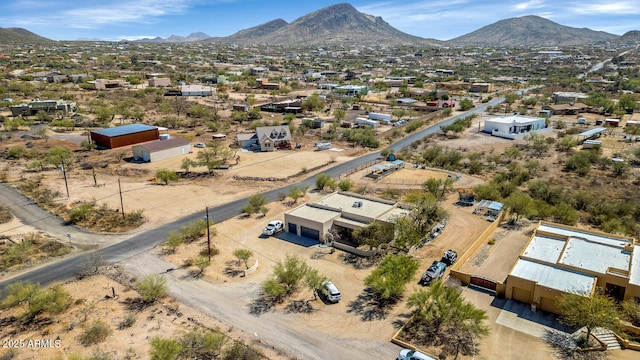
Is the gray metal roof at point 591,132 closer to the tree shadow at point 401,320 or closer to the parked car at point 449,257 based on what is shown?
the parked car at point 449,257

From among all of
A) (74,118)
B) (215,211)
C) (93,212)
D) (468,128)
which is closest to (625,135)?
(468,128)

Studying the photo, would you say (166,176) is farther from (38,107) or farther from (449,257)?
(38,107)

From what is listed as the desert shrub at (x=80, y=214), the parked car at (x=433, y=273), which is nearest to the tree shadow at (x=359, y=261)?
the parked car at (x=433, y=273)

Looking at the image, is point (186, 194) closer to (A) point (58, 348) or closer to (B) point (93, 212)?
(B) point (93, 212)

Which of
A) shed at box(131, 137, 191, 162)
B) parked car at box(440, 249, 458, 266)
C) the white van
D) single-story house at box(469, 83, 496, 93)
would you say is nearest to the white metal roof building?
parked car at box(440, 249, 458, 266)

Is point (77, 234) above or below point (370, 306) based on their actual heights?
above

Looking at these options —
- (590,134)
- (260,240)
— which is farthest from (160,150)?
(590,134)
